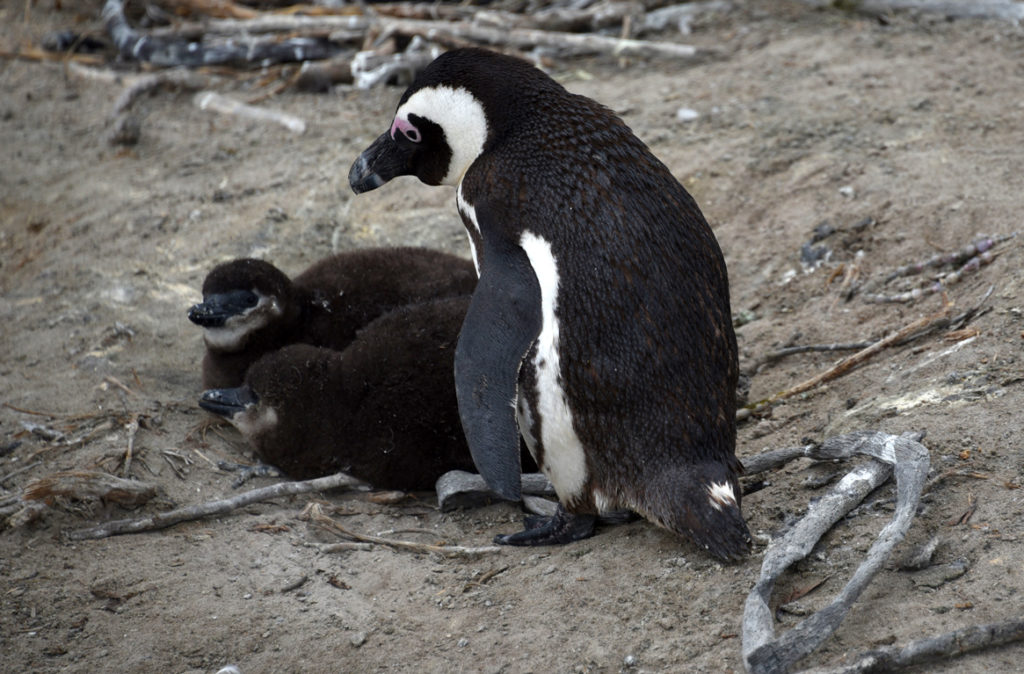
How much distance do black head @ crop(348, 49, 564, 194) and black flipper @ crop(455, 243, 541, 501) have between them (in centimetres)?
50

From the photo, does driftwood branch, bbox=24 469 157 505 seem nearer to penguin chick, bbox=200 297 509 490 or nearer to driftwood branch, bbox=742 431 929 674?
penguin chick, bbox=200 297 509 490

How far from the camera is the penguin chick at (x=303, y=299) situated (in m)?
4.06

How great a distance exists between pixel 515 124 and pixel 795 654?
5.61ft

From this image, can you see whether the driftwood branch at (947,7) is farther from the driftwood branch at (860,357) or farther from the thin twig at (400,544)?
the thin twig at (400,544)

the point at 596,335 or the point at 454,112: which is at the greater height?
the point at 454,112

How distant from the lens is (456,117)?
3244 mm

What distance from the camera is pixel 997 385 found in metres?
2.98

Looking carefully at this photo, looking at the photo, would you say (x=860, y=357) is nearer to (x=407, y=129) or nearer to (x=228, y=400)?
(x=407, y=129)

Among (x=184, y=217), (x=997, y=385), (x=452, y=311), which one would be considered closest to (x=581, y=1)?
(x=184, y=217)

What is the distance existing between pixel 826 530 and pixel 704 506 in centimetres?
30

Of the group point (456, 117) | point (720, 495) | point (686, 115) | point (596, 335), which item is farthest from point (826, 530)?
point (686, 115)

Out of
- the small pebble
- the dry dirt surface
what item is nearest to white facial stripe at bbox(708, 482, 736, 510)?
the dry dirt surface

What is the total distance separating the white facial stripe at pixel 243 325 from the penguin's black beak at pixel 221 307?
0.07 ft

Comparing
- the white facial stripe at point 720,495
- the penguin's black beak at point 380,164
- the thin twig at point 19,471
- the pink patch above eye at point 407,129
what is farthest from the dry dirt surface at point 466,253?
the pink patch above eye at point 407,129
